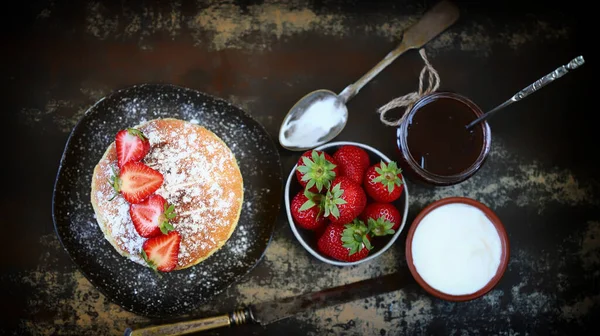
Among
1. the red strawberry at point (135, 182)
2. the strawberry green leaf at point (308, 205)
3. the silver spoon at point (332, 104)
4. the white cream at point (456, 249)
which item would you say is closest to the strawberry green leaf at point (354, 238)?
the strawberry green leaf at point (308, 205)

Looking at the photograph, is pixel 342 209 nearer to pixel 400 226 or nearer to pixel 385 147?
pixel 400 226

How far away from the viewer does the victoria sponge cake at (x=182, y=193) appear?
5.02ft

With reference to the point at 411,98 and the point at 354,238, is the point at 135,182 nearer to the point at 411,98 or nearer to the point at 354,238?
the point at 354,238

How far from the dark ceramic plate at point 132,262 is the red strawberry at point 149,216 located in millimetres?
185

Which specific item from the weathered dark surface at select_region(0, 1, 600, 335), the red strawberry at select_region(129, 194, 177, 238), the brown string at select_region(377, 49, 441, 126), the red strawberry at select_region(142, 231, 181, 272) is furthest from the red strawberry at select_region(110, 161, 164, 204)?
the brown string at select_region(377, 49, 441, 126)

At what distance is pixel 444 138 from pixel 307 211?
463 millimetres

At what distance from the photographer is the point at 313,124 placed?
1598mm

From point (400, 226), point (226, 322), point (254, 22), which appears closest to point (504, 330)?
point (400, 226)

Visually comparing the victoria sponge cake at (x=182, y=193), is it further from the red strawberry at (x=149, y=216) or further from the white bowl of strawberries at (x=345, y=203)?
the white bowl of strawberries at (x=345, y=203)

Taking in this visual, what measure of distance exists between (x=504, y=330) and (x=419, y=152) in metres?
0.70

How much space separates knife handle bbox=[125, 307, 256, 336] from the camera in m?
1.51

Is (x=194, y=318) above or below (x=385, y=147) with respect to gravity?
below

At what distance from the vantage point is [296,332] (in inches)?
63.7

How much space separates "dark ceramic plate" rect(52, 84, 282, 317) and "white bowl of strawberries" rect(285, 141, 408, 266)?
0.16 m
